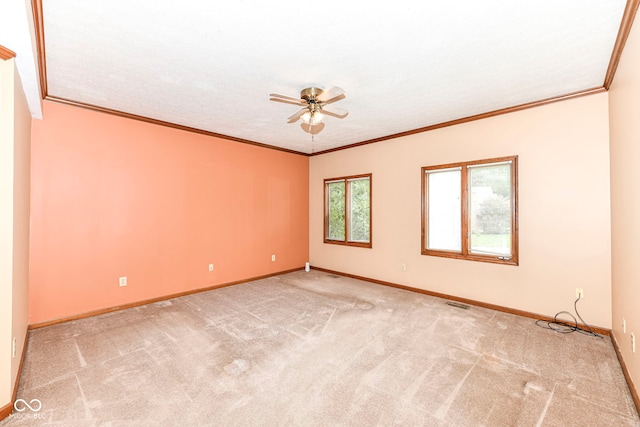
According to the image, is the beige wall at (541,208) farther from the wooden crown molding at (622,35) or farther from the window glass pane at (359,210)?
the window glass pane at (359,210)

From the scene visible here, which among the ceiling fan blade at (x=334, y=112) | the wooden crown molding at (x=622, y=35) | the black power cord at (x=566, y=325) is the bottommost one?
the black power cord at (x=566, y=325)

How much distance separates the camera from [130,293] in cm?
378

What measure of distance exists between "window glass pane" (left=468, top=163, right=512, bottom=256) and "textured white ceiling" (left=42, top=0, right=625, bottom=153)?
2.79ft

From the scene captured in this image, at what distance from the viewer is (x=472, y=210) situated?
13.0ft

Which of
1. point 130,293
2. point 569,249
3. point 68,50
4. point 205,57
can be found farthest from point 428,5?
point 130,293

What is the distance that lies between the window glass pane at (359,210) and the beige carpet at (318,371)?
2031 millimetres

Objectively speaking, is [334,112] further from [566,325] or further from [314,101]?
[566,325]

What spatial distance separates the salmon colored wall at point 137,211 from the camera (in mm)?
3197

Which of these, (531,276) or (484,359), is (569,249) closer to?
(531,276)

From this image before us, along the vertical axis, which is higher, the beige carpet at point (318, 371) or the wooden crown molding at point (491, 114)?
the wooden crown molding at point (491, 114)

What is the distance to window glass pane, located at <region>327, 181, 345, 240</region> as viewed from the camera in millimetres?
5820

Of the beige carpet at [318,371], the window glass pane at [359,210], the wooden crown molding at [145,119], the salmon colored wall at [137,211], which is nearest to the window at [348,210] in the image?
the window glass pane at [359,210]

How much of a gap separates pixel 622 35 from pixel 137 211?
5297 mm

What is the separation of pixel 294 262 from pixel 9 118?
479 cm
